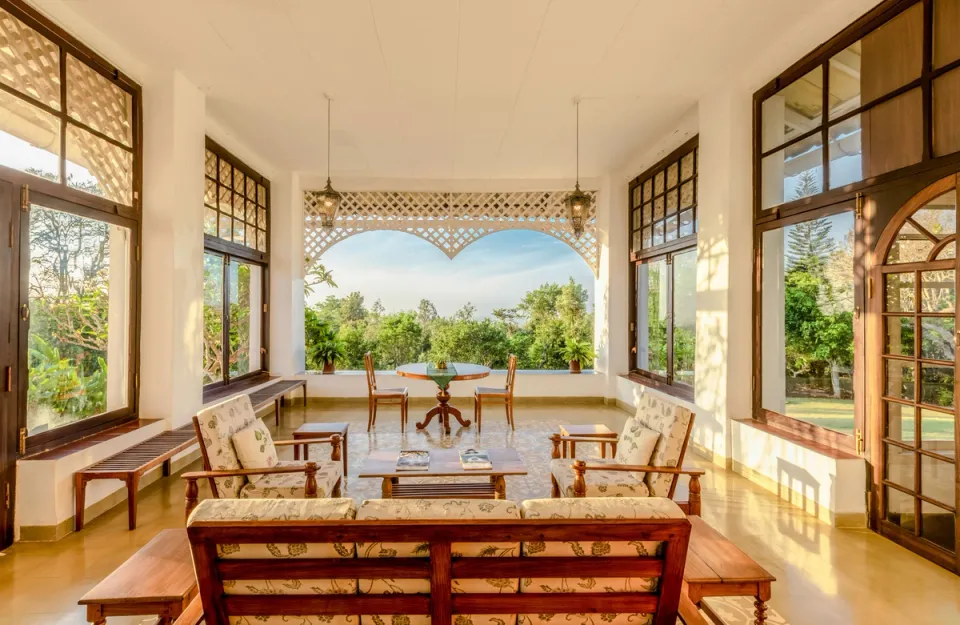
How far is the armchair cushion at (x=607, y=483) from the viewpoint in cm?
262

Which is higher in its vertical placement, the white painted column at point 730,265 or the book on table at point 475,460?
the white painted column at point 730,265

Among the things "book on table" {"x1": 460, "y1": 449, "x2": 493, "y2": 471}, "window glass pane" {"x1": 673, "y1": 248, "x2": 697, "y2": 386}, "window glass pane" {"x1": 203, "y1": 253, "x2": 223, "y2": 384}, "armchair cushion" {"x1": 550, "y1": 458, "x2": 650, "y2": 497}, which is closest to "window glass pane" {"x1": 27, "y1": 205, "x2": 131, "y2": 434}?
"window glass pane" {"x1": 203, "y1": 253, "x2": 223, "y2": 384}

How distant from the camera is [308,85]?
3994mm

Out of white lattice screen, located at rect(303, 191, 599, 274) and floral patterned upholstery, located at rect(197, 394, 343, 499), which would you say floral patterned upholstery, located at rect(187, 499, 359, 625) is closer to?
floral patterned upholstery, located at rect(197, 394, 343, 499)

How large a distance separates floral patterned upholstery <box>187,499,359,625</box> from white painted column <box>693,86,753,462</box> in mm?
3607

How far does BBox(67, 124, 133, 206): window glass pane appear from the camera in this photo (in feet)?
10.4

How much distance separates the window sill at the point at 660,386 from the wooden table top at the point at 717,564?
10.4ft

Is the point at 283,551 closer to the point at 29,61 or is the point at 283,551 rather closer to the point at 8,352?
the point at 8,352

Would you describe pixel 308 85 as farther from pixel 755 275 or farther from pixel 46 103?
pixel 755 275

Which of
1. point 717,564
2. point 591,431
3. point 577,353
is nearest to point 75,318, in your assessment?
point 591,431

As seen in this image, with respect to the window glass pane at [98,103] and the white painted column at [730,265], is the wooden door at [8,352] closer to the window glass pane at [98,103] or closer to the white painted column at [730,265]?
the window glass pane at [98,103]

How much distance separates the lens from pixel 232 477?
2.67m

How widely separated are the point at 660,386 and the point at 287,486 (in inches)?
168

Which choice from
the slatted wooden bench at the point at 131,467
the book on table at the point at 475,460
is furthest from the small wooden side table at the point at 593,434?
the slatted wooden bench at the point at 131,467
